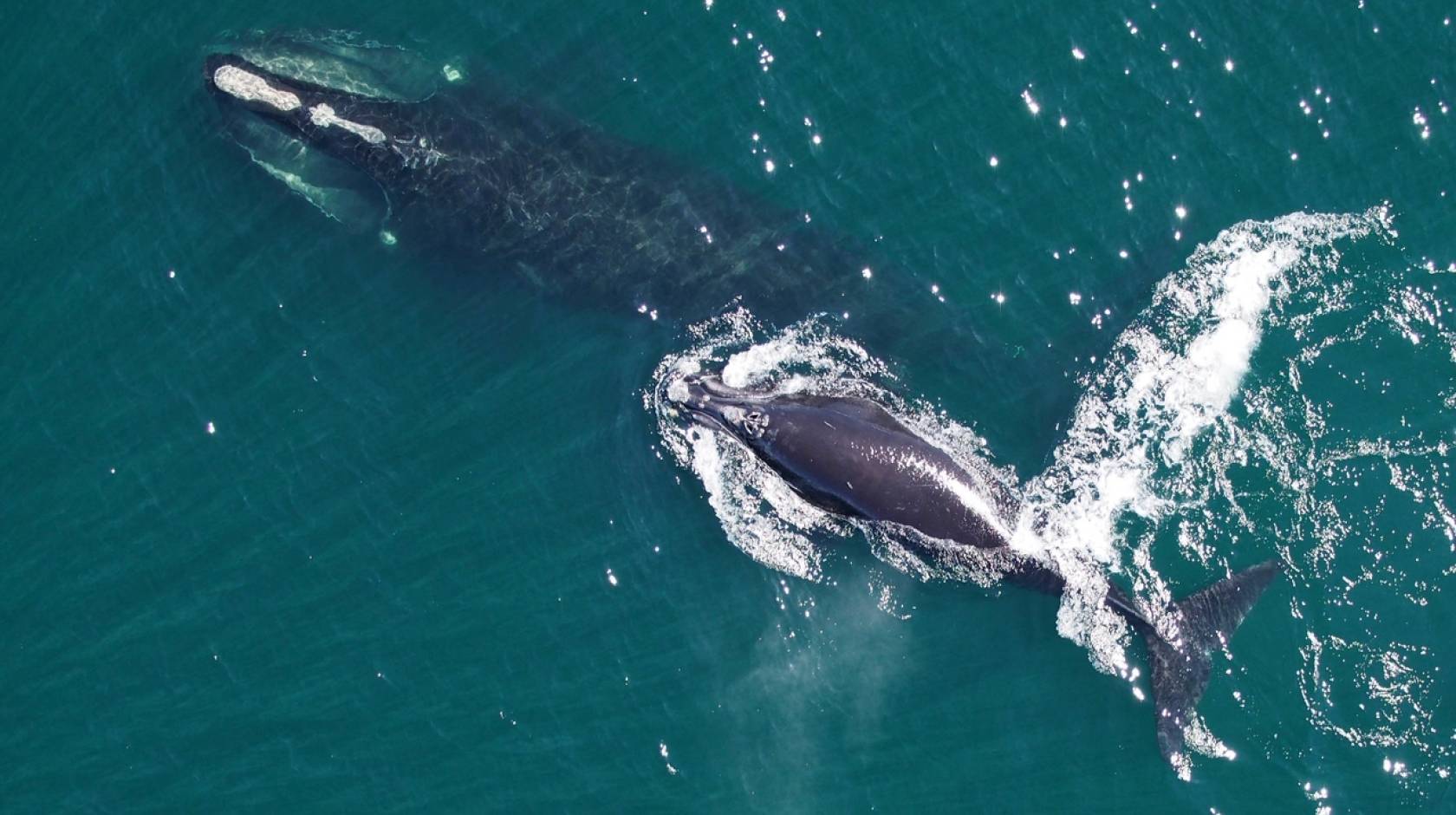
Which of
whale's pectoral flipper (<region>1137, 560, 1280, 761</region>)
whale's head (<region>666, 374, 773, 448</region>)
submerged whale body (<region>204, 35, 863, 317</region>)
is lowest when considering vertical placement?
whale's pectoral flipper (<region>1137, 560, 1280, 761</region>)

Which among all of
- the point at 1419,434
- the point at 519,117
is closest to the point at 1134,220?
the point at 1419,434

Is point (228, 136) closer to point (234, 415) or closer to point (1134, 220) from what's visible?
point (234, 415)

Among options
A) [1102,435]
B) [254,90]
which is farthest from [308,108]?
[1102,435]

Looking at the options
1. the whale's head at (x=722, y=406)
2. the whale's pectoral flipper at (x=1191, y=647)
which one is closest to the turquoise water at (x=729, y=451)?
the whale's pectoral flipper at (x=1191, y=647)

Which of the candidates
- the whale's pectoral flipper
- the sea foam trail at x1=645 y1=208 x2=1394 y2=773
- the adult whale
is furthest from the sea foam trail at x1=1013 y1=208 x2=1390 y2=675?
the whale's pectoral flipper

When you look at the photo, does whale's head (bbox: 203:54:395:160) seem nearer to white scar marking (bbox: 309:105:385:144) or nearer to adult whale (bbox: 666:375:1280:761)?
white scar marking (bbox: 309:105:385:144)

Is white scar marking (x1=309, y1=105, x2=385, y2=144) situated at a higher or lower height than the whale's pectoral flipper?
higher

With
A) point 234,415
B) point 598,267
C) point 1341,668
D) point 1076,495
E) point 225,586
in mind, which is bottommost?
point 225,586

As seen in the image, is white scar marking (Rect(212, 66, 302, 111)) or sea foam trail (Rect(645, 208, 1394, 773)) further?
white scar marking (Rect(212, 66, 302, 111))
